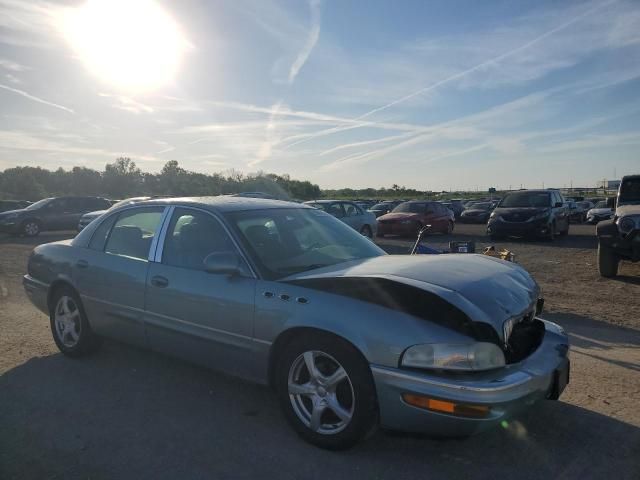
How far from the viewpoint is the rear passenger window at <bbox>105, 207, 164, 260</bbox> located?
4.34 meters

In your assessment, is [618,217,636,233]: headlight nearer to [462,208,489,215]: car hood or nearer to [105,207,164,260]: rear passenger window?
[105,207,164,260]: rear passenger window

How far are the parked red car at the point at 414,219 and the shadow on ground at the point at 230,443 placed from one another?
15.9m

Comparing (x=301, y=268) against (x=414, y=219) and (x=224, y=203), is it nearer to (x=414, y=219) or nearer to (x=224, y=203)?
(x=224, y=203)

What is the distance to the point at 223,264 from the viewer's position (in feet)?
11.3

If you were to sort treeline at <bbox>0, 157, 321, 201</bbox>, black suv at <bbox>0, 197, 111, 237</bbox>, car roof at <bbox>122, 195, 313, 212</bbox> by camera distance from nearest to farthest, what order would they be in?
car roof at <bbox>122, 195, 313, 212</bbox>
black suv at <bbox>0, 197, 111, 237</bbox>
treeline at <bbox>0, 157, 321, 201</bbox>

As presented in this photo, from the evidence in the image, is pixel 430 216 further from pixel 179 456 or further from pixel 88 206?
pixel 179 456

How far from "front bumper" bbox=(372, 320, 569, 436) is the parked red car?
16.7 meters

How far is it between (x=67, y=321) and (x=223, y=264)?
92.0 inches

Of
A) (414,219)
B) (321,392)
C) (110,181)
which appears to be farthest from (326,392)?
(110,181)

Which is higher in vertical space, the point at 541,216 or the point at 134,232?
the point at 134,232

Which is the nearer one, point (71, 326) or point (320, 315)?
point (320, 315)

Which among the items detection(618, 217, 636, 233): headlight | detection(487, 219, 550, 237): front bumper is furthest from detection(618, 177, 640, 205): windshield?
detection(487, 219, 550, 237): front bumper

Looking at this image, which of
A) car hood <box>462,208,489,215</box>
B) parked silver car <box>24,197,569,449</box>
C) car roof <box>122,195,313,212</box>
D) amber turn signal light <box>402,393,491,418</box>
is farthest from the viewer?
car hood <box>462,208,489,215</box>

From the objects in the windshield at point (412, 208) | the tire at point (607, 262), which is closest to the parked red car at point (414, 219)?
the windshield at point (412, 208)
